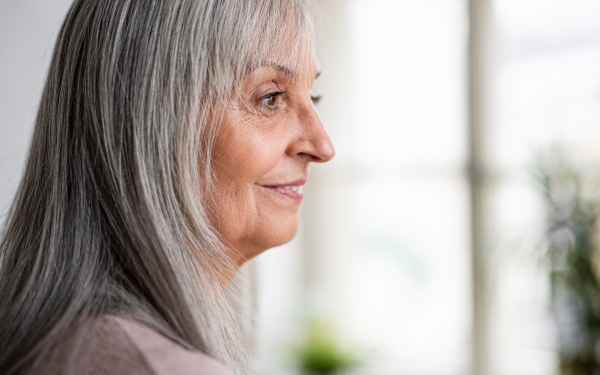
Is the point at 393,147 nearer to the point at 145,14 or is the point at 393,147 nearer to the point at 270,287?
the point at 270,287

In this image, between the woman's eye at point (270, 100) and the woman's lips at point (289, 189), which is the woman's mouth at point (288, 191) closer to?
the woman's lips at point (289, 189)

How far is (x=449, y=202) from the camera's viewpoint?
147 inches

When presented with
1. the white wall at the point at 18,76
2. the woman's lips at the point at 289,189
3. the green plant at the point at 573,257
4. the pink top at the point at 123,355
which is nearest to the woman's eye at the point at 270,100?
the woman's lips at the point at 289,189

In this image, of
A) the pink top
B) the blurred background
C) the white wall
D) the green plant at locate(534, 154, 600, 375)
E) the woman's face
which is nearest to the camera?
the pink top

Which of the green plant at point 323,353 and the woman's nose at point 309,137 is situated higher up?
the woman's nose at point 309,137

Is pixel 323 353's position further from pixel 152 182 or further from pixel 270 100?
pixel 152 182

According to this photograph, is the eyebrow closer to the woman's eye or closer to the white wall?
the woman's eye

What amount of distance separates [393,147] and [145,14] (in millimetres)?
3269

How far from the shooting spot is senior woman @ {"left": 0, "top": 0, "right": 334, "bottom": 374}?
2.28 ft

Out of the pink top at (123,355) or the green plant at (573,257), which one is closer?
the pink top at (123,355)

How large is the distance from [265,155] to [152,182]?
25cm

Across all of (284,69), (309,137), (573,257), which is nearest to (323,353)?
(573,257)

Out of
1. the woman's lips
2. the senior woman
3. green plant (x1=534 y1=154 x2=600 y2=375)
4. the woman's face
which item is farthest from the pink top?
green plant (x1=534 y1=154 x2=600 y2=375)

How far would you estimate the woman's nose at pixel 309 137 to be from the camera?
1.08m
